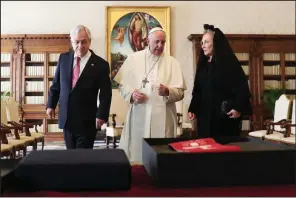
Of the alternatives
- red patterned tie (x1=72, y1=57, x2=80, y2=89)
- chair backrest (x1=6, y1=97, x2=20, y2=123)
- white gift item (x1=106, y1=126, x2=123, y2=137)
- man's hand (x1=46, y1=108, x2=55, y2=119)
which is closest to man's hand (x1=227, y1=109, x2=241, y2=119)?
red patterned tie (x1=72, y1=57, x2=80, y2=89)

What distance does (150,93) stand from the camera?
8.53ft

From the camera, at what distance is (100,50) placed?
8969 millimetres

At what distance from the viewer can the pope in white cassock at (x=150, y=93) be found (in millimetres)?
2471

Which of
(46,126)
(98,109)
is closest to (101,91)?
(98,109)

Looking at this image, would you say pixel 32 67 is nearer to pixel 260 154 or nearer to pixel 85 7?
pixel 85 7

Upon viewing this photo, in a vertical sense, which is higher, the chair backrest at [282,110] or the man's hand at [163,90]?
the man's hand at [163,90]

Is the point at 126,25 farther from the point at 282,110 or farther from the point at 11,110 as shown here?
the point at 282,110

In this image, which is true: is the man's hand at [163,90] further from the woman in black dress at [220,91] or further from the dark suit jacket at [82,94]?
the dark suit jacket at [82,94]

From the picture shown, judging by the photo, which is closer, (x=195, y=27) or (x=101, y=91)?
(x=101, y=91)

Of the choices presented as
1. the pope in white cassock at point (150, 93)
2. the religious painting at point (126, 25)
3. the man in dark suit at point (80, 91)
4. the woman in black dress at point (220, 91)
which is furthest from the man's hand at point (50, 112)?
the religious painting at point (126, 25)

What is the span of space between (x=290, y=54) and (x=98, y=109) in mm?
7582

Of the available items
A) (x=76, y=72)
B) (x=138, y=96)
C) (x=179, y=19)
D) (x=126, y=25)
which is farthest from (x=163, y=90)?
(x=179, y=19)

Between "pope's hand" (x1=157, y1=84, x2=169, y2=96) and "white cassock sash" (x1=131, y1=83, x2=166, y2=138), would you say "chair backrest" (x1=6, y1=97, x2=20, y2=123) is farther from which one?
"pope's hand" (x1=157, y1=84, x2=169, y2=96)

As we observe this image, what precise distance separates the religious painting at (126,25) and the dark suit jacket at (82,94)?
6614 mm
